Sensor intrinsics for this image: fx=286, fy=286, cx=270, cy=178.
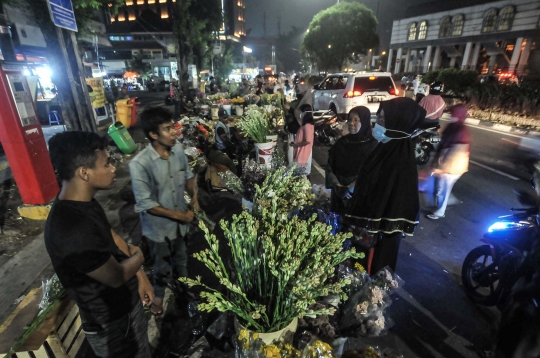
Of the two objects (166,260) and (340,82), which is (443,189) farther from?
(340,82)

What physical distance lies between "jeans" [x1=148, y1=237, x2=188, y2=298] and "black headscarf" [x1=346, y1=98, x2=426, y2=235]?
1.76 m

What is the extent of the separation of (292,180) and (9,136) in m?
4.71

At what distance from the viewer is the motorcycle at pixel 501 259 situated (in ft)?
8.02

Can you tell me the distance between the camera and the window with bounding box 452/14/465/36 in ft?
113

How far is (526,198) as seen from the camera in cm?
526

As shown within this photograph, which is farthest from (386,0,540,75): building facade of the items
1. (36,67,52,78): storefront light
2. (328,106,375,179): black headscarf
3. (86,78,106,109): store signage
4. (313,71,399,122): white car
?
(36,67,52,78): storefront light

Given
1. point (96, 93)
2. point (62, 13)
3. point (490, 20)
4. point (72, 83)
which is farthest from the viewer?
point (490, 20)

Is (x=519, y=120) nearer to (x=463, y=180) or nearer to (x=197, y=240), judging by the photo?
(x=463, y=180)

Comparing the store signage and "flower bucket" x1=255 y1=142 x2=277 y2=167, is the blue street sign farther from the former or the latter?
the store signage

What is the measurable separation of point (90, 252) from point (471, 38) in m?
43.7

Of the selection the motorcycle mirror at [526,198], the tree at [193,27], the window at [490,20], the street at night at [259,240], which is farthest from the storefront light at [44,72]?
the window at [490,20]

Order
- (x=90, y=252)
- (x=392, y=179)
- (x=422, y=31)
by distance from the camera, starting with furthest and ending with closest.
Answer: (x=422, y=31)
(x=392, y=179)
(x=90, y=252)

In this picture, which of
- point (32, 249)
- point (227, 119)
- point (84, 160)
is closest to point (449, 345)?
point (84, 160)

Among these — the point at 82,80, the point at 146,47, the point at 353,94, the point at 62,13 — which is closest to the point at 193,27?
the point at 353,94
